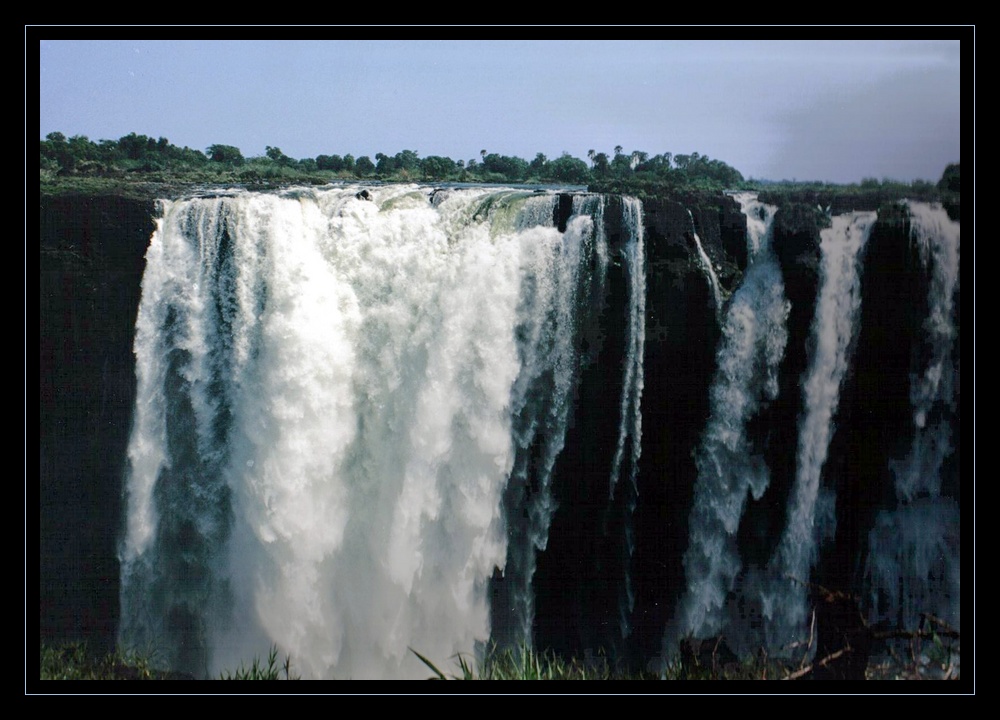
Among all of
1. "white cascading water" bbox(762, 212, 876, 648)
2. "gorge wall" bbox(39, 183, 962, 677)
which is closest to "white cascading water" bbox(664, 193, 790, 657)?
"gorge wall" bbox(39, 183, 962, 677)

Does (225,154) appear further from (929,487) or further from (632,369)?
(929,487)

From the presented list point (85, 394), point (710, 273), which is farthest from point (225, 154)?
point (710, 273)

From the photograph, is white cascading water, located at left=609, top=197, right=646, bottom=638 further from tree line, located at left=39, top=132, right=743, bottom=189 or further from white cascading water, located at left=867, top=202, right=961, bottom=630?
white cascading water, located at left=867, top=202, right=961, bottom=630

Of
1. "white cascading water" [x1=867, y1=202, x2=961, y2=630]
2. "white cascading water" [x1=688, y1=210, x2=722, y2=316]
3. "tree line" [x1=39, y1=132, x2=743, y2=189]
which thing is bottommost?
"white cascading water" [x1=867, y1=202, x2=961, y2=630]

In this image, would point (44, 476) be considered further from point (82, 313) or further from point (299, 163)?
point (299, 163)

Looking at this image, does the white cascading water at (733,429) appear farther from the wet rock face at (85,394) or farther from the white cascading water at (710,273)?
the wet rock face at (85,394)
